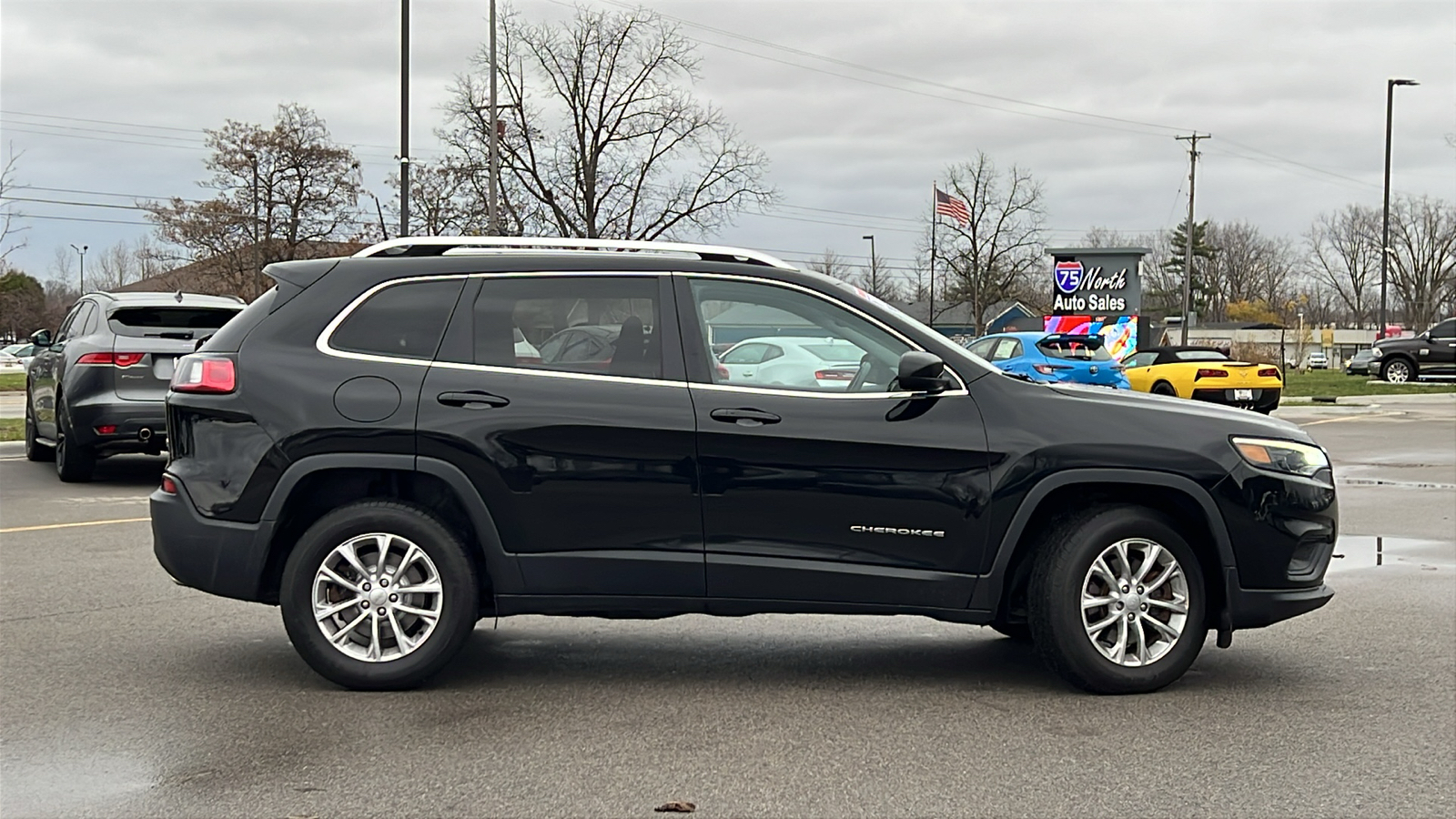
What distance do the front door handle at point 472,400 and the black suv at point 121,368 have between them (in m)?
7.52

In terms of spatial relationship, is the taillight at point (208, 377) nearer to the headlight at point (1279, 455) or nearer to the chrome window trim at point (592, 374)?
the chrome window trim at point (592, 374)

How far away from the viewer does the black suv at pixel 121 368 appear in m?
12.1

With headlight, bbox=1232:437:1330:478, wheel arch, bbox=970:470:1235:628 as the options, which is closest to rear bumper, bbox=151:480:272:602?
wheel arch, bbox=970:470:1235:628

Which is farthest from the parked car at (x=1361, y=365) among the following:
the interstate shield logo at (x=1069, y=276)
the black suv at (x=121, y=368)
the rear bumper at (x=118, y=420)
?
the rear bumper at (x=118, y=420)

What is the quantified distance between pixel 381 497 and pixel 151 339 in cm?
779

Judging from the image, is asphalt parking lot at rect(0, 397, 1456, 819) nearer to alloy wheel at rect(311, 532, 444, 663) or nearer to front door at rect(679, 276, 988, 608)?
alloy wheel at rect(311, 532, 444, 663)

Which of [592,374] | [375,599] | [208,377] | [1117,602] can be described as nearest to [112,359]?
[208,377]

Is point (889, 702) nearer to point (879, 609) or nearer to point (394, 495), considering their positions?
point (879, 609)

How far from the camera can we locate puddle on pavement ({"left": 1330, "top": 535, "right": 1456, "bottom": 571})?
29.1 ft

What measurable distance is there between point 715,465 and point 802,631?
1.67m

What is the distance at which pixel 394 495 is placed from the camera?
5.55 metres

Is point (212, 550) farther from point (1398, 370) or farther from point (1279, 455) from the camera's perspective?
point (1398, 370)

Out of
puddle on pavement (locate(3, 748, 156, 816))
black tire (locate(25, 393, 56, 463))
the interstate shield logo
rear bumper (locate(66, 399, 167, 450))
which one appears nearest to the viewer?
puddle on pavement (locate(3, 748, 156, 816))

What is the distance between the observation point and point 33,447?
15.1m
